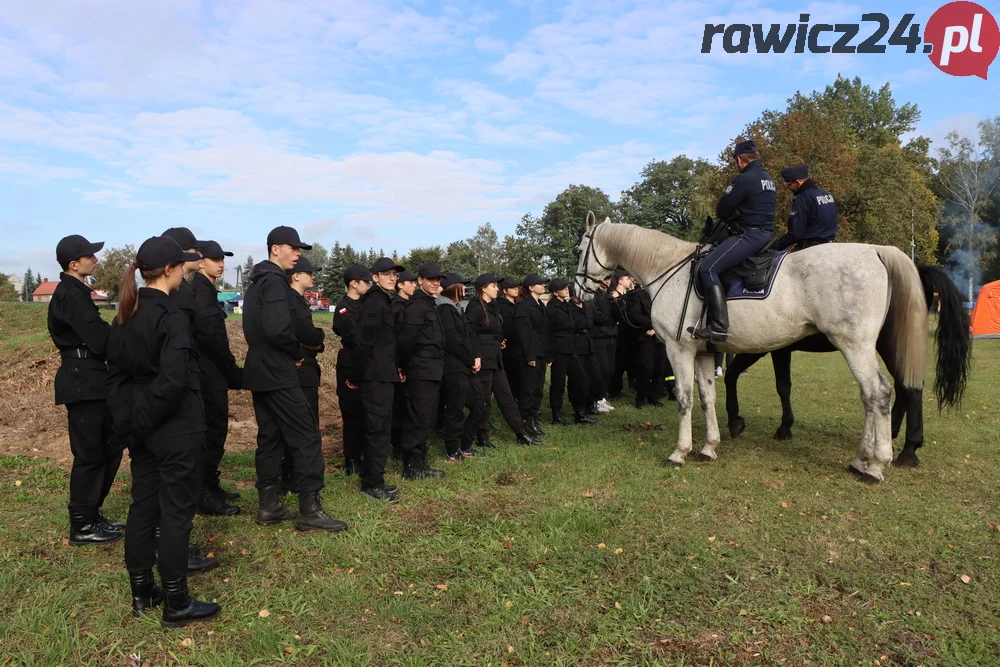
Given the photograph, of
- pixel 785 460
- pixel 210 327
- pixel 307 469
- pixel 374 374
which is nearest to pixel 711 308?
pixel 785 460

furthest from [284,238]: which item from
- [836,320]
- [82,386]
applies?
[836,320]

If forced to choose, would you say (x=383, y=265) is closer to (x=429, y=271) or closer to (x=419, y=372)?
(x=429, y=271)

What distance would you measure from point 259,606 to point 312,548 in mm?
863

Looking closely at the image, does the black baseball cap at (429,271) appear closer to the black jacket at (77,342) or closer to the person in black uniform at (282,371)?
the person in black uniform at (282,371)

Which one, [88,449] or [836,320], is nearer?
[88,449]

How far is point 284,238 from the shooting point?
5223 millimetres

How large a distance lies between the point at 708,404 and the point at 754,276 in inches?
61.8

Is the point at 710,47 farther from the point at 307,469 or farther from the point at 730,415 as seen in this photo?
the point at 307,469

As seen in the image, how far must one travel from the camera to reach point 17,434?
835 centimetres

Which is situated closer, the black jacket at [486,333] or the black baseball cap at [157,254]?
the black baseball cap at [157,254]

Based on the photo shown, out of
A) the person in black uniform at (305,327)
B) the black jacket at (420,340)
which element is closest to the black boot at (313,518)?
the person in black uniform at (305,327)

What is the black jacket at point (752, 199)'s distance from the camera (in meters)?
6.76

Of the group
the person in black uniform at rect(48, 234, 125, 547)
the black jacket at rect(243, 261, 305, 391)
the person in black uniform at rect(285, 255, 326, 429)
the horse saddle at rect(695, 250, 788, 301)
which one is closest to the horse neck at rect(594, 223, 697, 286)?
the horse saddle at rect(695, 250, 788, 301)

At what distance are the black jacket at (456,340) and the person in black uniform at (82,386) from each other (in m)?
3.44
